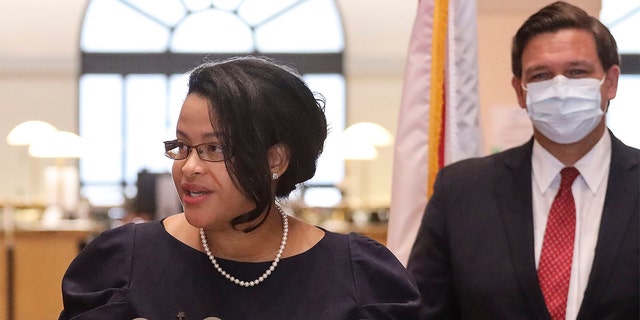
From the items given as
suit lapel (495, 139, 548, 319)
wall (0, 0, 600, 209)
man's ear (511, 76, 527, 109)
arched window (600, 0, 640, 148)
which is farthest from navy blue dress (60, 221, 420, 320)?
wall (0, 0, 600, 209)

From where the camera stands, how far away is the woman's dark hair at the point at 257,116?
1.89 m

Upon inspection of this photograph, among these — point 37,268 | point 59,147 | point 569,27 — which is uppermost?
point 569,27

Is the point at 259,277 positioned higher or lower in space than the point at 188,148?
lower

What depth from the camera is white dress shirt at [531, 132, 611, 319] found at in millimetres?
2406

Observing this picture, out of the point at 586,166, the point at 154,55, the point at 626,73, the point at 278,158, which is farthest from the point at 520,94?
the point at 154,55

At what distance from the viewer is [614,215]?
2.42 meters

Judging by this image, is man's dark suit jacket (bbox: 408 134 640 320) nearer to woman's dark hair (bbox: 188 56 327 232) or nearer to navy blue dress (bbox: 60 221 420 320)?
navy blue dress (bbox: 60 221 420 320)

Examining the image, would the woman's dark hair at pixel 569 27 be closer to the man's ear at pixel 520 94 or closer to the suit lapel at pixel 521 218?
the man's ear at pixel 520 94

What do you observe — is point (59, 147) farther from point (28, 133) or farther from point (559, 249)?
point (559, 249)

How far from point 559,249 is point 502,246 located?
0.14m

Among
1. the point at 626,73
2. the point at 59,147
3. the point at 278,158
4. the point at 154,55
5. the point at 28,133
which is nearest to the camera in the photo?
the point at 278,158

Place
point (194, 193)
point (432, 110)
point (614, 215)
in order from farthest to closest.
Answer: point (432, 110) < point (614, 215) < point (194, 193)

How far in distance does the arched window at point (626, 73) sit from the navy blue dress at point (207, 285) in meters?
11.5

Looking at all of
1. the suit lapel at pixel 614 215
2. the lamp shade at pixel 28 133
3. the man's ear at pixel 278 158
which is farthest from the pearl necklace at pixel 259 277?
the lamp shade at pixel 28 133
